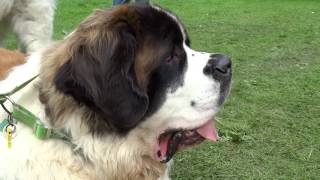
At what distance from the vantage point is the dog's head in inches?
92.8

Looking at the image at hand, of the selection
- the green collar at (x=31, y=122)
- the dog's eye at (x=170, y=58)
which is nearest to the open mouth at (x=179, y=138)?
the dog's eye at (x=170, y=58)

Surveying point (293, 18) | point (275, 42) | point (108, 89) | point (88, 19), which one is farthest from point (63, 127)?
point (293, 18)

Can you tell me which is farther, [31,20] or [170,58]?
[31,20]

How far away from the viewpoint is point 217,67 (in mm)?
2596

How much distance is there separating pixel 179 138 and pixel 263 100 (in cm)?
309

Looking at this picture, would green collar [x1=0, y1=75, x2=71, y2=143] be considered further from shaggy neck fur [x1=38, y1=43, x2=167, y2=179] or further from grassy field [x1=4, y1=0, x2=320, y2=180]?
grassy field [x1=4, y1=0, x2=320, y2=180]

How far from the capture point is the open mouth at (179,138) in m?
2.67

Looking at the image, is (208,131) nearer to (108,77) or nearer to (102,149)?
(102,149)

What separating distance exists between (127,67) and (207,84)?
39cm

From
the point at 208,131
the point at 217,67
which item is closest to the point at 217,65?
the point at 217,67

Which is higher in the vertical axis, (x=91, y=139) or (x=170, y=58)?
(x=170, y=58)

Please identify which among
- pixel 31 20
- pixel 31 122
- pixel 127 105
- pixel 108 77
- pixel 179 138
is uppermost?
pixel 108 77

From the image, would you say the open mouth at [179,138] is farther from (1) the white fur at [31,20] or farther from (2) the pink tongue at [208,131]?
(1) the white fur at [31,20]

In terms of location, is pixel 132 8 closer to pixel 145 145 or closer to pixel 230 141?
pixel 145 145
